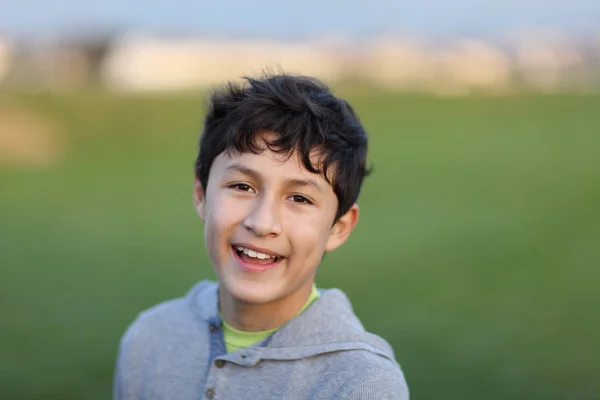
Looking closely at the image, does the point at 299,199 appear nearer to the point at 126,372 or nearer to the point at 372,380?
the point at 372,380

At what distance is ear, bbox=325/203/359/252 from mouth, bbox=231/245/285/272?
179 mm

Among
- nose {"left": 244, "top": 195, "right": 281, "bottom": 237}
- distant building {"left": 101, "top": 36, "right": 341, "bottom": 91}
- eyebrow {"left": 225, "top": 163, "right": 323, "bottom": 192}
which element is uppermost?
distant building {"left": 101, "top": 36, "right": 341, "bottom": 91}

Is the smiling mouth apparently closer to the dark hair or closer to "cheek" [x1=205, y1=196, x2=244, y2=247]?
"cheek" [x1=205, y1=196, x2=244, y2=247]

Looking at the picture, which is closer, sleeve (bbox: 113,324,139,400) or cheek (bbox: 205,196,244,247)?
cheek (bbox: 205,196,244,247)

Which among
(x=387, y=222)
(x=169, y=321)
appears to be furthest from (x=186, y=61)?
(x=169, y=321)

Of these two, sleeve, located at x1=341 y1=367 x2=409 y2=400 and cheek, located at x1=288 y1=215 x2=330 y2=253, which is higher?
cheek, located at x1=288 y1=215 x2=330 y2=253

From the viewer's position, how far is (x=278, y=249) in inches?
70.8

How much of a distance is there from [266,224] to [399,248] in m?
5.65

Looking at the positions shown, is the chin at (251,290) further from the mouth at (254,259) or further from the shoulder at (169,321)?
the shoulder at (169,321)

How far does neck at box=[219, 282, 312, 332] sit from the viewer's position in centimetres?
190

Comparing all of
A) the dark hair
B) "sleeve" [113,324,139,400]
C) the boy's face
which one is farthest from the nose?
"sleeve" [113,324,139,400]

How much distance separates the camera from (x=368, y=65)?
65.4ft

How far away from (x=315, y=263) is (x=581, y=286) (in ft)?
14.6

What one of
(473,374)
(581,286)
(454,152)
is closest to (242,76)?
(473,374)
